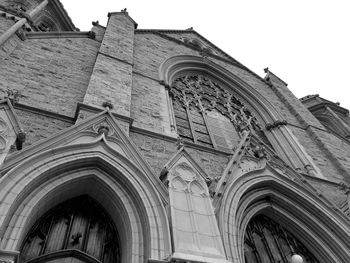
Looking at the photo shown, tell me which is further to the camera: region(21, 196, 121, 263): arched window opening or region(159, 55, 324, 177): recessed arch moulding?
region(159, 55, 324, 177): recessed arch moulding

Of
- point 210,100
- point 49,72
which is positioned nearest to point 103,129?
point 49,72

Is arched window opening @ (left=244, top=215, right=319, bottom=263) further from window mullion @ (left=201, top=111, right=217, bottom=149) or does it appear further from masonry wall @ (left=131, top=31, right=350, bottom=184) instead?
masonry wall @ (left=131, top=31, right=350, bottom=184)

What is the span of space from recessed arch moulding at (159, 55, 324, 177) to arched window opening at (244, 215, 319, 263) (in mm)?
2446

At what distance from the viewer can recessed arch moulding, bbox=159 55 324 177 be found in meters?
8.47

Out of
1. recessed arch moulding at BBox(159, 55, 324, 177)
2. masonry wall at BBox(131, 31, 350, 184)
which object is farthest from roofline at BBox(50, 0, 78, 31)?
recessed arch moulding at BBox(159, 55, 324, 177)

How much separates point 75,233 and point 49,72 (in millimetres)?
4203

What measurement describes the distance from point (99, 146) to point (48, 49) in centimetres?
462

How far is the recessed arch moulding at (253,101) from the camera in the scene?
27.8ft

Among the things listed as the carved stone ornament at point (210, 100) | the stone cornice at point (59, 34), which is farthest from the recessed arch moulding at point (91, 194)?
the stone cornice at point (59, 34)

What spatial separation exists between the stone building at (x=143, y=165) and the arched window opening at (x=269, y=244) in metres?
0.02

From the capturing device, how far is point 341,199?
7195mm

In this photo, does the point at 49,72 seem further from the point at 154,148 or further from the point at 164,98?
the point at 154,148

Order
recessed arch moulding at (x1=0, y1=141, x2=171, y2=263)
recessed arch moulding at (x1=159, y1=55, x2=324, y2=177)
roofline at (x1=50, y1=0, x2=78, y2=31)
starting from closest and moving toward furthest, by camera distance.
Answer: recessed arch moulding at (x1=0, y1=141, x2=171, y2=263)
recessed arch moulding at (x1=159, y1=55, x2=324, y2=177)
roofline at (x1=50, y1=0, x2=78, y2=31)

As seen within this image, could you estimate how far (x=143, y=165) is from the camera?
14.5ft
